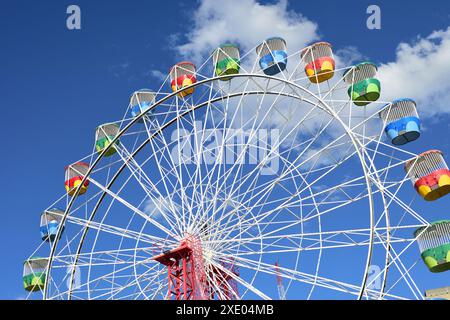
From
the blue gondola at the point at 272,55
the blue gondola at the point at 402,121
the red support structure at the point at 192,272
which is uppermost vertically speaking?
the blue gondola at the point at 272,55

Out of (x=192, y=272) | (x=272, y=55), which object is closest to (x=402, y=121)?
(x=272, y=55)

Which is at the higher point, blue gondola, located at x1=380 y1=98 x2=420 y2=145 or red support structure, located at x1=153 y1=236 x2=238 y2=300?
blue gondola, located at x1=380 y1=98 x2=420 y2=145

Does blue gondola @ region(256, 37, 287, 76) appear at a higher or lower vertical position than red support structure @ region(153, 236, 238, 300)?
higher

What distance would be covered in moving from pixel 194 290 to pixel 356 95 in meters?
8.36

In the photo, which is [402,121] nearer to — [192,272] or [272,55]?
[272,55]

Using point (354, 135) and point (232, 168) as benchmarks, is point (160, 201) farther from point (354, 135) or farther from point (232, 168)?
point (354, 135)

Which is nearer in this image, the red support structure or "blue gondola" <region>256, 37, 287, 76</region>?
the red support structure

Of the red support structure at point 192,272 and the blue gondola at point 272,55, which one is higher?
the blue gondola at point 272,55

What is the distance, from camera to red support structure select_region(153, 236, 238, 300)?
1980cm

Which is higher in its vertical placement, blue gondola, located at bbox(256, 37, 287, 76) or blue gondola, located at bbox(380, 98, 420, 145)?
blue gondola, located at bbox(256, 37, 287, 76)


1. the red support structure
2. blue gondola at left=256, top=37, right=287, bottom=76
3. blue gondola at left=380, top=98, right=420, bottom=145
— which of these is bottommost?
the red support structure

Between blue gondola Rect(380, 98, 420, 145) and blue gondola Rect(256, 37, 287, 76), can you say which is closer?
blue gondola Rect(380, 98, 420, 145)

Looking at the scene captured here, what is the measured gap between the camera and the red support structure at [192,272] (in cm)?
1980
